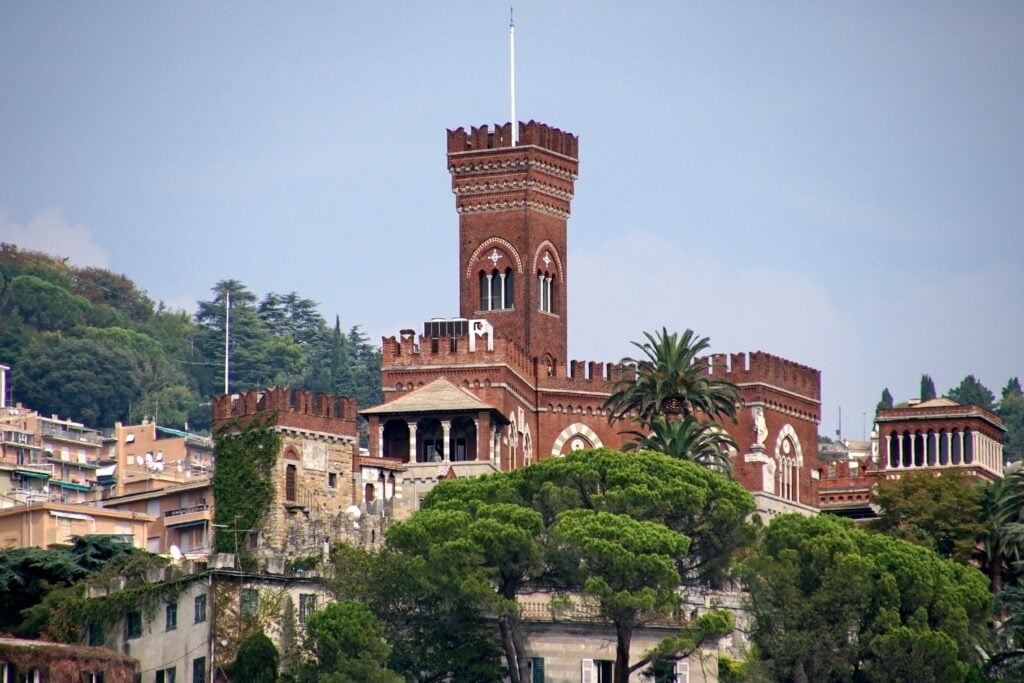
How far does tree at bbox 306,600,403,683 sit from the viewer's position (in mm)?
85188

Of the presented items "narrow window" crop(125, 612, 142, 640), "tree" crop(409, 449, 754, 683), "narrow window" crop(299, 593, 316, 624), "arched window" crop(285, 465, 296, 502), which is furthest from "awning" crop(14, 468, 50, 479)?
"narrow window" crop(299, 593, 316, 624)

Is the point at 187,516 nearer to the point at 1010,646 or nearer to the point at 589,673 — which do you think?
the point at 589,673

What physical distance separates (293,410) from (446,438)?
12.8 meters

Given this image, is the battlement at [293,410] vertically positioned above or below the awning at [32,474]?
below

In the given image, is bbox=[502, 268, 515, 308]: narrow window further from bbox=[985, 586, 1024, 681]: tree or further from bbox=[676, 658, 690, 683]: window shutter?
bbox=[676, 658, 690, 683]: window shutter

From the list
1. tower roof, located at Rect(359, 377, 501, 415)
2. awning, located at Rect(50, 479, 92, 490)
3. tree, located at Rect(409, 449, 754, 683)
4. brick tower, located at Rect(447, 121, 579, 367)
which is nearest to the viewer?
tree, located at Rect(409, 449, 754, 683)

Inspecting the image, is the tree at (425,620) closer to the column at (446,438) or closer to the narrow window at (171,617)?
the narrow window at (171,617)

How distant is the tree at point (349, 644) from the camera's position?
8519cm

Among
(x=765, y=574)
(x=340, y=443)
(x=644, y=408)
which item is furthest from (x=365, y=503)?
(x=765, y=574)

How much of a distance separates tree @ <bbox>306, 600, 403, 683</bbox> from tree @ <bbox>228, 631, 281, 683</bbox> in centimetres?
148

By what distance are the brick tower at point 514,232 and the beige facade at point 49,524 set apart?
1886 centimetres

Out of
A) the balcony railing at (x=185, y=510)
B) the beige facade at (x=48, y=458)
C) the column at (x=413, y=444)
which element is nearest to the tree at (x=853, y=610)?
the column at (x=413, y=444)

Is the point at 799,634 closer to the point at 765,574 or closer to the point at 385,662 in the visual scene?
the point at 765,574

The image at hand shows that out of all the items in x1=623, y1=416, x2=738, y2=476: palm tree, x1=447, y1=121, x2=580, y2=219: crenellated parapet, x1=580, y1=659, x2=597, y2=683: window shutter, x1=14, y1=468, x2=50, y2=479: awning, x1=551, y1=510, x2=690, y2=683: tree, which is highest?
x1=447, y1=121, x2=580, y2=219: crenellated parapet
